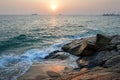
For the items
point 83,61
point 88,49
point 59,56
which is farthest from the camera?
point 59,56

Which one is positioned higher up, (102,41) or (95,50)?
(102,41)

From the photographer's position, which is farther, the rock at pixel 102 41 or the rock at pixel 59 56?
the rock at pixel 59 56

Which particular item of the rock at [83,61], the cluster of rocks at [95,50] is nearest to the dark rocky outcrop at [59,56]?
the cluster of rocks at [95,50]

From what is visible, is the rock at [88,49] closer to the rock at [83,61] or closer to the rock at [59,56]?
the rock at [83,61]

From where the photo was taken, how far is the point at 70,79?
24.4ft

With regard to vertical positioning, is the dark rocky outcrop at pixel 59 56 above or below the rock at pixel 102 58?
above

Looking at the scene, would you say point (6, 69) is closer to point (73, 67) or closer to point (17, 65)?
point (17, 65)

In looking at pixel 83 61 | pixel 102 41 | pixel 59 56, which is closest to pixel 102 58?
pixel 83 61

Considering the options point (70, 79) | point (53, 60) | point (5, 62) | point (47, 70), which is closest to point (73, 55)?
point (53, 60)

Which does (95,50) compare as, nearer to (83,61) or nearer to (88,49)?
(88,49)

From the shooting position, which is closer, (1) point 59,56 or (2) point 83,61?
(2) point 83,61

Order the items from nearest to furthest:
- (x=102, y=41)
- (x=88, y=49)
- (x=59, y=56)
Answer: (x=88, y=49)
(x=102, y=41)
(x=59, y=56)

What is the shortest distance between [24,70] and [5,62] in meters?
2.74

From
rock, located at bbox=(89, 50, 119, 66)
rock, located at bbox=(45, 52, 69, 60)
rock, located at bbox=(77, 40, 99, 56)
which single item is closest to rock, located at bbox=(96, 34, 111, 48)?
rock, located at bbox=(77, 40, 99, 56)
